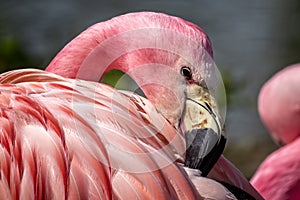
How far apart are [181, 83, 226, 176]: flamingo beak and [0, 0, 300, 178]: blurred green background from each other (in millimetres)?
2920

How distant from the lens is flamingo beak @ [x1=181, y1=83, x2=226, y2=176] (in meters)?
2.09

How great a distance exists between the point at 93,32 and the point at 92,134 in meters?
0.60

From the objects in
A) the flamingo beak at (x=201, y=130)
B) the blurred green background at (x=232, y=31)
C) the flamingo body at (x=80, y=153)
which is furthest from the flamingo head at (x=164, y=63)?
the blurred green background at (x=232, y=31)

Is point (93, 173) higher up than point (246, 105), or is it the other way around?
point (93, 173)

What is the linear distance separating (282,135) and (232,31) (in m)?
2.98

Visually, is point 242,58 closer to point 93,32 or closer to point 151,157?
point 93,32

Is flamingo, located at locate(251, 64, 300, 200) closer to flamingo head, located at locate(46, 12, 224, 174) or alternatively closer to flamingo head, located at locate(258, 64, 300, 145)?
flamingo head, located at locate(258, 64, 300, 145)

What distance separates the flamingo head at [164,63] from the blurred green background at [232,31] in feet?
8.88

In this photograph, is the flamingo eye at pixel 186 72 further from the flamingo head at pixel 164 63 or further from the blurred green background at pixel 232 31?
the blurred green background at pixel 232 31

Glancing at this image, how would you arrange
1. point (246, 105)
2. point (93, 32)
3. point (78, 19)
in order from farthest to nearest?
point (78, 19) < point (246, 105) < point (93, 32)

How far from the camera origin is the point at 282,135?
3.46 metres

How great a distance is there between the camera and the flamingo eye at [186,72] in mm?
2301

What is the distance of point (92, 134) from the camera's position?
1979mm

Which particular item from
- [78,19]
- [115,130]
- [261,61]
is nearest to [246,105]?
[261,61]
